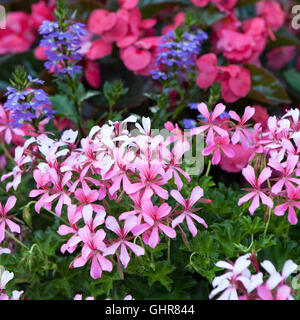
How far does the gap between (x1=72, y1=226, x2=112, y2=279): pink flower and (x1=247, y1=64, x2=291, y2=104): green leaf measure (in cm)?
71

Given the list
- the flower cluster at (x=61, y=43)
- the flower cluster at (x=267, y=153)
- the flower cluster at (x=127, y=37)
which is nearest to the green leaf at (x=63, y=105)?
the flower cluster at (x=61, y=43)

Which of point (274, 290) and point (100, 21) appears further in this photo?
point (100, 21)

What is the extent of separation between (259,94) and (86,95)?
0.44 meters

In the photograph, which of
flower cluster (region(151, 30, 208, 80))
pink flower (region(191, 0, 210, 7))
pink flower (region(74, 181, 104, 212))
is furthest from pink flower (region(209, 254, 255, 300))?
pink flower (region(191, 0, 210, 7))

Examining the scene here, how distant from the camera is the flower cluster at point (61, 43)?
97cm

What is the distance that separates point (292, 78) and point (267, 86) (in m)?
0.27

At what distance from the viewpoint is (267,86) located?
1.27 metres

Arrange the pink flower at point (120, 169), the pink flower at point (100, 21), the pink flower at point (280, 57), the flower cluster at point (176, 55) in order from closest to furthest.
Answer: the pink flower at point (120, 169)
the flower cluster at point (176, 55)
the pink flower at point (100, 21)
the pink flower at point (280, 57)

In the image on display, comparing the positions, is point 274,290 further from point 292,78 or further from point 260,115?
point 292,78

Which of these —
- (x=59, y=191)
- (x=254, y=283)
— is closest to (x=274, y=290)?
(x=254, y=283)

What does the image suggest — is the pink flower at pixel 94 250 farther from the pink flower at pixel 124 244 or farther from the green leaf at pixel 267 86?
the green leaf at pixel 267 86

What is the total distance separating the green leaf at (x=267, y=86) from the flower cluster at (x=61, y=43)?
48 cm

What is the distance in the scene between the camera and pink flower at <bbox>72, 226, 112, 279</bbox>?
66 cm

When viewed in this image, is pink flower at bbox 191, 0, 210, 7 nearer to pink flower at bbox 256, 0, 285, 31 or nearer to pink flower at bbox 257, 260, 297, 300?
pink flower at bbox 256, 0, 285, 31
